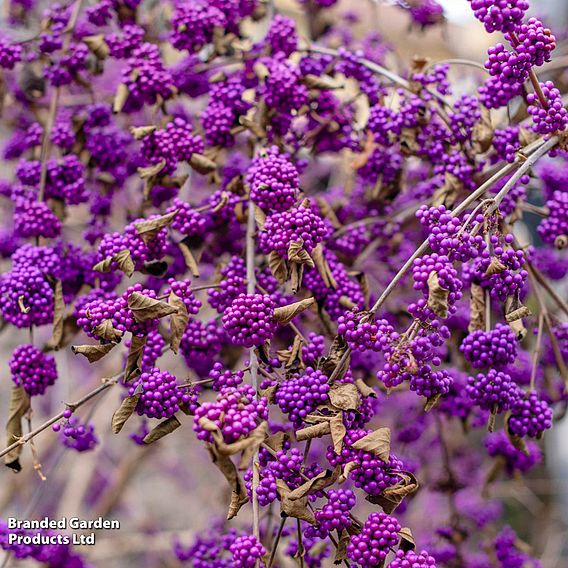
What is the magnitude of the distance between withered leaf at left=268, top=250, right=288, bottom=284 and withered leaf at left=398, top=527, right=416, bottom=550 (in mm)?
298

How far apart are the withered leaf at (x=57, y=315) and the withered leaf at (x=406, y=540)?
1.69 ft

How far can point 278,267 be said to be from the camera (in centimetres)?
79

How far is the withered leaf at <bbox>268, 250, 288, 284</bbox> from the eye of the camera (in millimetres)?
786

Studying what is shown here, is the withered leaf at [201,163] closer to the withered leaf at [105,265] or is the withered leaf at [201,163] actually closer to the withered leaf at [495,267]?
the withered leaf at [105,265]

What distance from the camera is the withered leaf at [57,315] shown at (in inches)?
36.0

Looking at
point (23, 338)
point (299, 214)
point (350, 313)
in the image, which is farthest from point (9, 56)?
point (23, 338)

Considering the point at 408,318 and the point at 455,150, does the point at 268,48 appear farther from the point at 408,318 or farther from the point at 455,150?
the point at 408,318

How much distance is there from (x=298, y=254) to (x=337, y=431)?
205mm

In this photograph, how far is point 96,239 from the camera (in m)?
1.09

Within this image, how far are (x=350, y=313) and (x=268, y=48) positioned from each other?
57cm

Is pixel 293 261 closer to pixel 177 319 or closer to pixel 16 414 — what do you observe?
pixel 177 319

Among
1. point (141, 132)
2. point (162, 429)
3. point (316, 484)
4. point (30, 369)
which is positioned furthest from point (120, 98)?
point (316, 484)

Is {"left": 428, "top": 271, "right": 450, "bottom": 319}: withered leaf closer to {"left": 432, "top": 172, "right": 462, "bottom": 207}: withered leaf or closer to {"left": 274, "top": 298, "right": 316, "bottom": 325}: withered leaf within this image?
{"left": 274, "top": 298, "right": 316, "bottom": 325}: withered leaf

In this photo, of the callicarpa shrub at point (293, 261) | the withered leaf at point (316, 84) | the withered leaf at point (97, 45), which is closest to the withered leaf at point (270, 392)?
the callicarpa shrub at point (293, 261)
